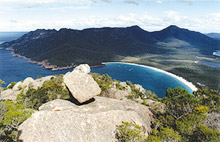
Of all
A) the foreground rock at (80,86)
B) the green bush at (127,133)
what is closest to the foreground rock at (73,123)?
the green bush at (127,133)

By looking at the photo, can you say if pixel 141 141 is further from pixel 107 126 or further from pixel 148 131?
pixel 107 126

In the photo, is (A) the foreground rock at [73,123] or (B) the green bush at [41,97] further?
(B) the green bush at [41,97]

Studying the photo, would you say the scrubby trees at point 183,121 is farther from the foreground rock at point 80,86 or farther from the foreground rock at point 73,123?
the foreground rock at point 80,86

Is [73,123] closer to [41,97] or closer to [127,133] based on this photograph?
[127,133]

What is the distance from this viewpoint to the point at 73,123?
66.9 ft

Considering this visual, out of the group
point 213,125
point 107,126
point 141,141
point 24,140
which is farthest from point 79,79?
point 213,125

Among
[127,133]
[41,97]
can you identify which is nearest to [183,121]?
[127,133]

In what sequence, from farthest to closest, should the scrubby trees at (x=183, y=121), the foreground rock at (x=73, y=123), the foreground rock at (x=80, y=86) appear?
the foreground rock at (x=80, y=86)
the scrubby trees at (x=183, y=121)
the foreground rock at (x=73, y=123)

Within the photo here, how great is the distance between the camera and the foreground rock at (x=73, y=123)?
18.6 meters

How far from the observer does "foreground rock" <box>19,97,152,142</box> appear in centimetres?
1864

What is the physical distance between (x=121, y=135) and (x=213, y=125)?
20646mm

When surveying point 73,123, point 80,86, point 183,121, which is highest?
point 80,86

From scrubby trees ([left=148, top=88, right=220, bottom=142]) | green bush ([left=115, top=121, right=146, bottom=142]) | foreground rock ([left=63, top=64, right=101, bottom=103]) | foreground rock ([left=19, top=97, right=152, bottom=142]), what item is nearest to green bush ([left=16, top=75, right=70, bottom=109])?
foreground rock ([left=63, top=64, right=101, bottom=103])

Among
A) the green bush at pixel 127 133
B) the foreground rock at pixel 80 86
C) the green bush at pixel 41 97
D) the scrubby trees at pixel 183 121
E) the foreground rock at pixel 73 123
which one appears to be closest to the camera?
the foreground rock at pixel 73 123
